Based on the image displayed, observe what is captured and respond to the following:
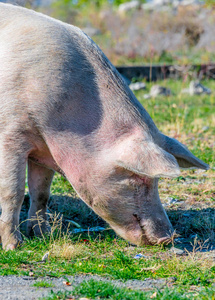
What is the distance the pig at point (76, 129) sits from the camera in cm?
418

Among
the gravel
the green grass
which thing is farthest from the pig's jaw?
the green grass

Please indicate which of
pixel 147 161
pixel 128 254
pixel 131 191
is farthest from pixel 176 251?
pixel 147 161

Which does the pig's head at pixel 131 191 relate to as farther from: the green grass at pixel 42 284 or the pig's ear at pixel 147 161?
the green grass at pixel 42 284

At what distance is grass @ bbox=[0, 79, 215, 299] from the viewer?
343 cm

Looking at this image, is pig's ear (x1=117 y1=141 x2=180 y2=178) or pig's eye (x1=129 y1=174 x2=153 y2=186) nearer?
pig's ear (x1=117 y1=141 x2=180 y2=178)

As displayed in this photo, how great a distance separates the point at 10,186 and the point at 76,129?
31.4 inches

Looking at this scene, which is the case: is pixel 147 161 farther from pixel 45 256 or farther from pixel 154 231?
pixel 45 256

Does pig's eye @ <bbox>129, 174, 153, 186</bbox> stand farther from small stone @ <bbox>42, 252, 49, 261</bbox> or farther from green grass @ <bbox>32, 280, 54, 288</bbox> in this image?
green grass @ <bbox>32, 280, 54, 288</bbox>

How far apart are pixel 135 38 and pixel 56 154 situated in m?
14.6

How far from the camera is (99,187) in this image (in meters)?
4.21

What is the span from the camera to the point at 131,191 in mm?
4223

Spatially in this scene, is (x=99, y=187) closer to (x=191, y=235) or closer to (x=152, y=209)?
(x=152, y=209)

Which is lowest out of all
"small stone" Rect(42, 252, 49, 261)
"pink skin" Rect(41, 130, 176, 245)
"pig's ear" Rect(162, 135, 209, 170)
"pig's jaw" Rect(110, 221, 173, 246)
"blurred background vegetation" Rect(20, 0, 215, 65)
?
"blurred background vegetation" Rect(20, 0, 215, 65)

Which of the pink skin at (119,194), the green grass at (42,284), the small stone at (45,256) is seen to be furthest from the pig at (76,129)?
the green grass at (42,284)
